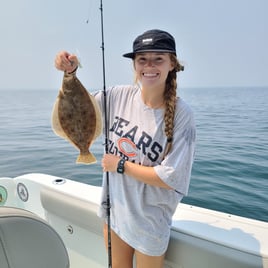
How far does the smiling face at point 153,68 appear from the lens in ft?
5.59

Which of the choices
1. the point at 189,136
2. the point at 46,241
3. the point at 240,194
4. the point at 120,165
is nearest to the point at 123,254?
the point at 120,165

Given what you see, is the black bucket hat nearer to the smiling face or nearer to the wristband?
the smiling face

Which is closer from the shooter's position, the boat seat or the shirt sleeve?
the boat seat

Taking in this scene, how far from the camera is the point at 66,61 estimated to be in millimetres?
1562

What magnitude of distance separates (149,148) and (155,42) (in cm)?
63

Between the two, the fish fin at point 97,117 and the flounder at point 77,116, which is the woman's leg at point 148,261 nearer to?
the flounder at point 77,116

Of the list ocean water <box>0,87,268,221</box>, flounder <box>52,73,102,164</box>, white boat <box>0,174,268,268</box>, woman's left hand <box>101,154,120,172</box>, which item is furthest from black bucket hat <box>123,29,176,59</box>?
ocean water <box>0,87,268,221</box>

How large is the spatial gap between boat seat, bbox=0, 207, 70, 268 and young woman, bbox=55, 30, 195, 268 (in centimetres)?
58

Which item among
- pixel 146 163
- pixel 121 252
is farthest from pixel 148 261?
pixel 146 163

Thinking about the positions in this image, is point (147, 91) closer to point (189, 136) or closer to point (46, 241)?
point (189, 136)

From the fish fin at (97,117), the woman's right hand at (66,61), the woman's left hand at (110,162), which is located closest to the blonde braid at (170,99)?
the woman's left hand at (110,162)

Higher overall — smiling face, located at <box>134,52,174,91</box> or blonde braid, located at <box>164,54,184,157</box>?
smiling face, located at <box>134,52,174,91</box>

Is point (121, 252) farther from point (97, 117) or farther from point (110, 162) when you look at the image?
point (97, 117)

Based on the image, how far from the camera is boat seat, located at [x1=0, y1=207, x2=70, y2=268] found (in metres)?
1.13
